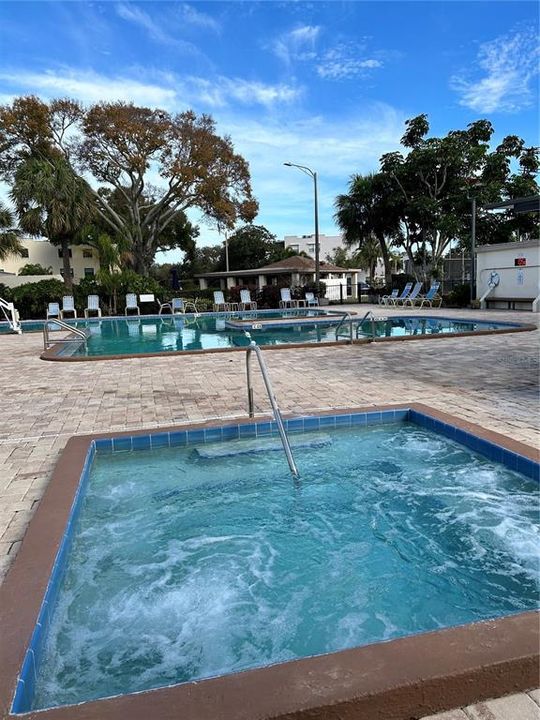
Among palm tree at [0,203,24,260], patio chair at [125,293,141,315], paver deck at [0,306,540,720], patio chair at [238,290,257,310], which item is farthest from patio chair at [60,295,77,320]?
paver deck at [0,306,540,720]

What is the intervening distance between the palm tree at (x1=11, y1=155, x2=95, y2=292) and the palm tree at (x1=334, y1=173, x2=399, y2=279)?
13.6m

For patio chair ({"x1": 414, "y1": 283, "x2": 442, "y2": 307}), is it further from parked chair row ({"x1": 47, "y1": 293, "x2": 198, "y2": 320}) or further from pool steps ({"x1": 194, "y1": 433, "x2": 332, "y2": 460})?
pool steps ({"x1": 194, "y1": 433, "x2": 332, "y2": 460})

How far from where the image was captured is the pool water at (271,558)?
2570 mm

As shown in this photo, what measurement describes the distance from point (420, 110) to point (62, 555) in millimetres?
29120

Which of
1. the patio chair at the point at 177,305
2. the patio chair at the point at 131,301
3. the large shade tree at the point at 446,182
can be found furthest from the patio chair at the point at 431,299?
the patio chair at the point at 131,301

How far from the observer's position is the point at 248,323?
1644cm

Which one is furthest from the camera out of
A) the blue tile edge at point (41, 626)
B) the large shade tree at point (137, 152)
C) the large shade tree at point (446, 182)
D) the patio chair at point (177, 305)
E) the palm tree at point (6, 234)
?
the palm tree at point (6, 234)

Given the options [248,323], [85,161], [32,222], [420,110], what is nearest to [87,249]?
[85,161]

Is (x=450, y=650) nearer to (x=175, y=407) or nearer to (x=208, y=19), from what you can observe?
(x=175, y=407)

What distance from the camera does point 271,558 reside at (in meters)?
3.37

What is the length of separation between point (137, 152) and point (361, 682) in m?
30.7

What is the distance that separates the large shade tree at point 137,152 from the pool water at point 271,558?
88.9 ft

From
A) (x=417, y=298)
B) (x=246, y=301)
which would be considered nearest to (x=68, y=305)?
(x=246, y=301)

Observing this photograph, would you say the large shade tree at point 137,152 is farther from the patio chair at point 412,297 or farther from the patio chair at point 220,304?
the patio chair at point 412,297
